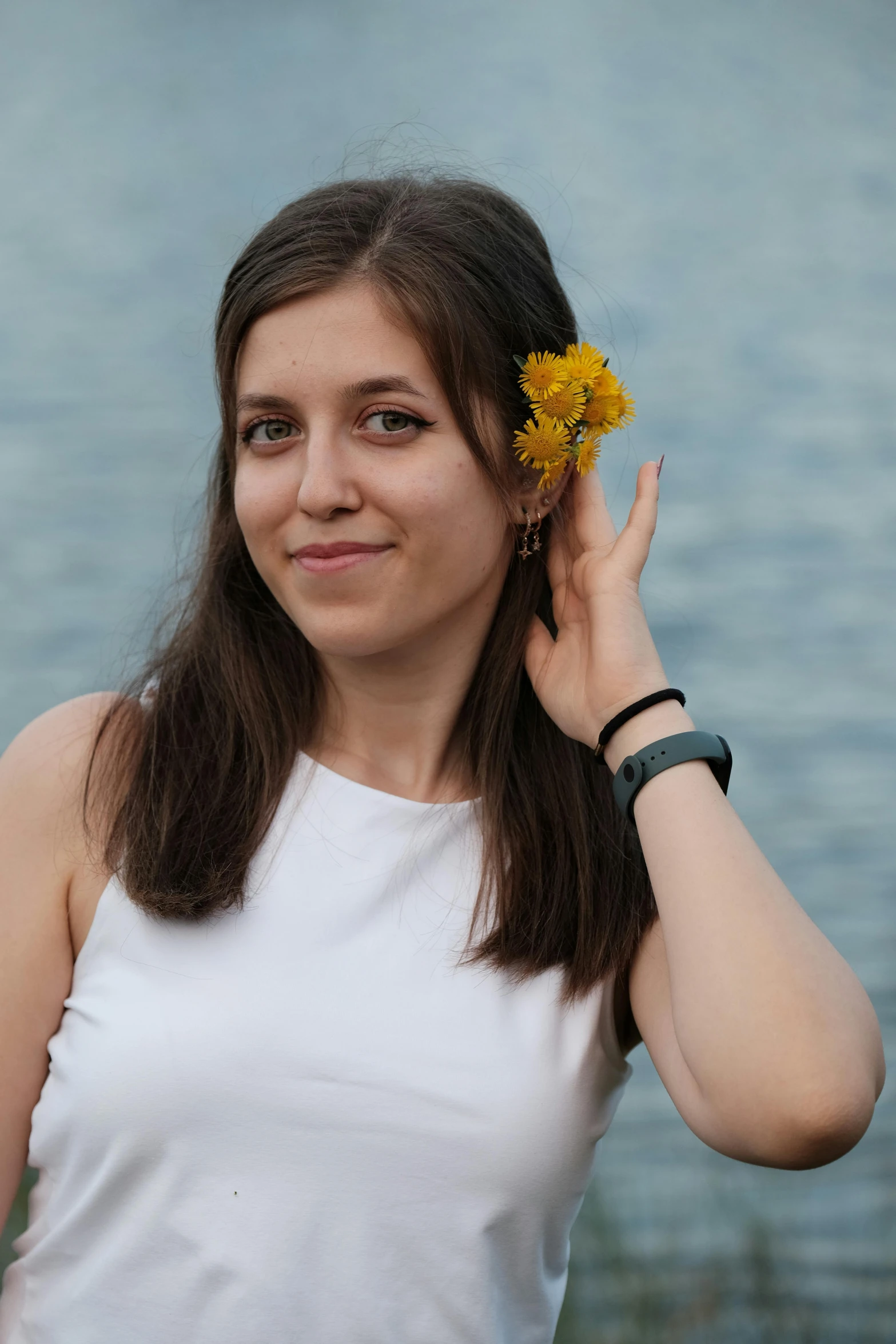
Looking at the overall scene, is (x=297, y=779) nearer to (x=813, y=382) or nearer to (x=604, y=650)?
(x=604, y=650)

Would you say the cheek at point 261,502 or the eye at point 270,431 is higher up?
the eye at point 270,431

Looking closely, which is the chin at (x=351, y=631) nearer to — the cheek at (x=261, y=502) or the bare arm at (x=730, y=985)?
the cheek at (x=261, y=502)

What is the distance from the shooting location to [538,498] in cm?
208

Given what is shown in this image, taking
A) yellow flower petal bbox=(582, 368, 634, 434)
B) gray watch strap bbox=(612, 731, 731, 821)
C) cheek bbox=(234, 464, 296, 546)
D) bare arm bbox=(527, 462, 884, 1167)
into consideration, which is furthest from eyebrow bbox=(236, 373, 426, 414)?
gray watch strap bbox=(612, 731, 731, 821)

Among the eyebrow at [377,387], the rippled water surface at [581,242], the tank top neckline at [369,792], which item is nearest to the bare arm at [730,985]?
the tank top neckline at [369,792]

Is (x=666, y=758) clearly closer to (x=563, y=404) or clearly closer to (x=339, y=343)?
(x=563, y=404)

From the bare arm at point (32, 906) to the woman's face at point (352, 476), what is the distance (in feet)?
1.34

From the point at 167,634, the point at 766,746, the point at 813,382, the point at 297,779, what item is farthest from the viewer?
the point at 813,382

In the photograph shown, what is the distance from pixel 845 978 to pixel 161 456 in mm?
4796

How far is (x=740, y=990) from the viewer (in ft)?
5.31

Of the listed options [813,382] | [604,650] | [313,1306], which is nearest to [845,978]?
[604,650]

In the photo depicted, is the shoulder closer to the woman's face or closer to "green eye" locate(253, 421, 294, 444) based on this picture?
the woman's face

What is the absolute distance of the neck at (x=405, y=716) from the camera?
2051 millimetres

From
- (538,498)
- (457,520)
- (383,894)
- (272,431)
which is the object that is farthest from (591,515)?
(383,894)
